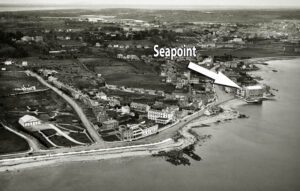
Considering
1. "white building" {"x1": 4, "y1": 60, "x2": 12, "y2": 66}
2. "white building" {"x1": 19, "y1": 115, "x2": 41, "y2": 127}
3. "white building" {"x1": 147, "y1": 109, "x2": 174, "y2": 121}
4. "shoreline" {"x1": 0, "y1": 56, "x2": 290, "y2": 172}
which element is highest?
"white building" {"x1": 4, "y1": 60, "x2": 12, "y2": 66}

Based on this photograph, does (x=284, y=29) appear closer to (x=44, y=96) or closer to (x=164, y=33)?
(x=164, y=33)

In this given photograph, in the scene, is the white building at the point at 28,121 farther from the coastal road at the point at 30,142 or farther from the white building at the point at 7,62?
the white building at the point at 7,62

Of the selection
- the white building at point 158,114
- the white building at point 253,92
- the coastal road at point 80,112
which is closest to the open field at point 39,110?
the coastal road at point 80,112

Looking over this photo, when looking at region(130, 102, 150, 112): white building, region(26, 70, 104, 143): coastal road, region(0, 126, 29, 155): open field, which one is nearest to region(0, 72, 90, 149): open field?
region(0, 126, 29, 155): open field

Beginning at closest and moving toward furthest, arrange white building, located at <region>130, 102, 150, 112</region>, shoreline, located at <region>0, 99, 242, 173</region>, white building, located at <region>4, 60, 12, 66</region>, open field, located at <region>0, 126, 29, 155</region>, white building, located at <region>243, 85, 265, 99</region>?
shoreline, located at <region>0, 99, 242, 173</region>
open field, located at <region>0, 126, 29, 155</region>
white building, located at <region>130, 102, 150, 112</region>
white building, located at <region>243, 85, 265, 99</region>
white building, located at <region>4, 60, 12, 66</region>

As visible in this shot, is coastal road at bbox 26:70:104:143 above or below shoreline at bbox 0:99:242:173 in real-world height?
above

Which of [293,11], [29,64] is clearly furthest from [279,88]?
[29,64]

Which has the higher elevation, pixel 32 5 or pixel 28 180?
Answer: pixel 32 5

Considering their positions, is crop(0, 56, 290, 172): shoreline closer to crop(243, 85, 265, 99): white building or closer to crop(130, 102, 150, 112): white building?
crop(130, 102, 150, 112): white building
